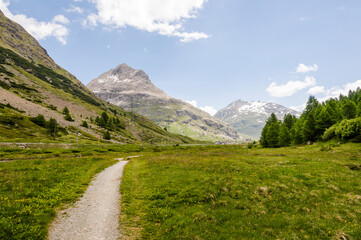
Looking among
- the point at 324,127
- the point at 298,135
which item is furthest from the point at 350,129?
the point at 298,135

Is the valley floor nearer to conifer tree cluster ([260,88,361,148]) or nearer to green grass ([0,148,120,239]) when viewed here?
green grass ([0,148,120,239])

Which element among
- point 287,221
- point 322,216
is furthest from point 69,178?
point 322,216

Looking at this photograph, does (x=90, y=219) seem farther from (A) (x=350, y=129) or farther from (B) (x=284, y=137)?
(B) (x=284, y=137)

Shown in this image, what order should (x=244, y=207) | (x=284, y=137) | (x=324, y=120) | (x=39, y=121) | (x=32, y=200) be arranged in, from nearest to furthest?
(x=32, y=200), (x=244, y=207), (x=324, y=120), (x=284, y=137), (x=39, y=121)

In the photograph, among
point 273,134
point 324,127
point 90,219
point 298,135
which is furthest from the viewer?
point 273,134

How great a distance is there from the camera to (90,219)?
38.0 ft

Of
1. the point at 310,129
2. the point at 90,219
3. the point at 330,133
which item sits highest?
the point at 310,129

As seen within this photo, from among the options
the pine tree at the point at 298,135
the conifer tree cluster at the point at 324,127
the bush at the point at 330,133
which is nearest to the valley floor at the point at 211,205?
the conifer tree cluster at the point at 324,127

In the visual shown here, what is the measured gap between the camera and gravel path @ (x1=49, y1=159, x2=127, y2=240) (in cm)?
980

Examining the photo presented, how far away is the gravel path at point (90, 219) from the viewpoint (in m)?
9.80

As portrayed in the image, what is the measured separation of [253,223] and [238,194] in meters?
4.80

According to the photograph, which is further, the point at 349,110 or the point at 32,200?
the point at 349,110

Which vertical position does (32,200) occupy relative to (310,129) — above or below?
below

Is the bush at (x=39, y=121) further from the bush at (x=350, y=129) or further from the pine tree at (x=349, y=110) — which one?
the pine tree at (x=349, y=110)
